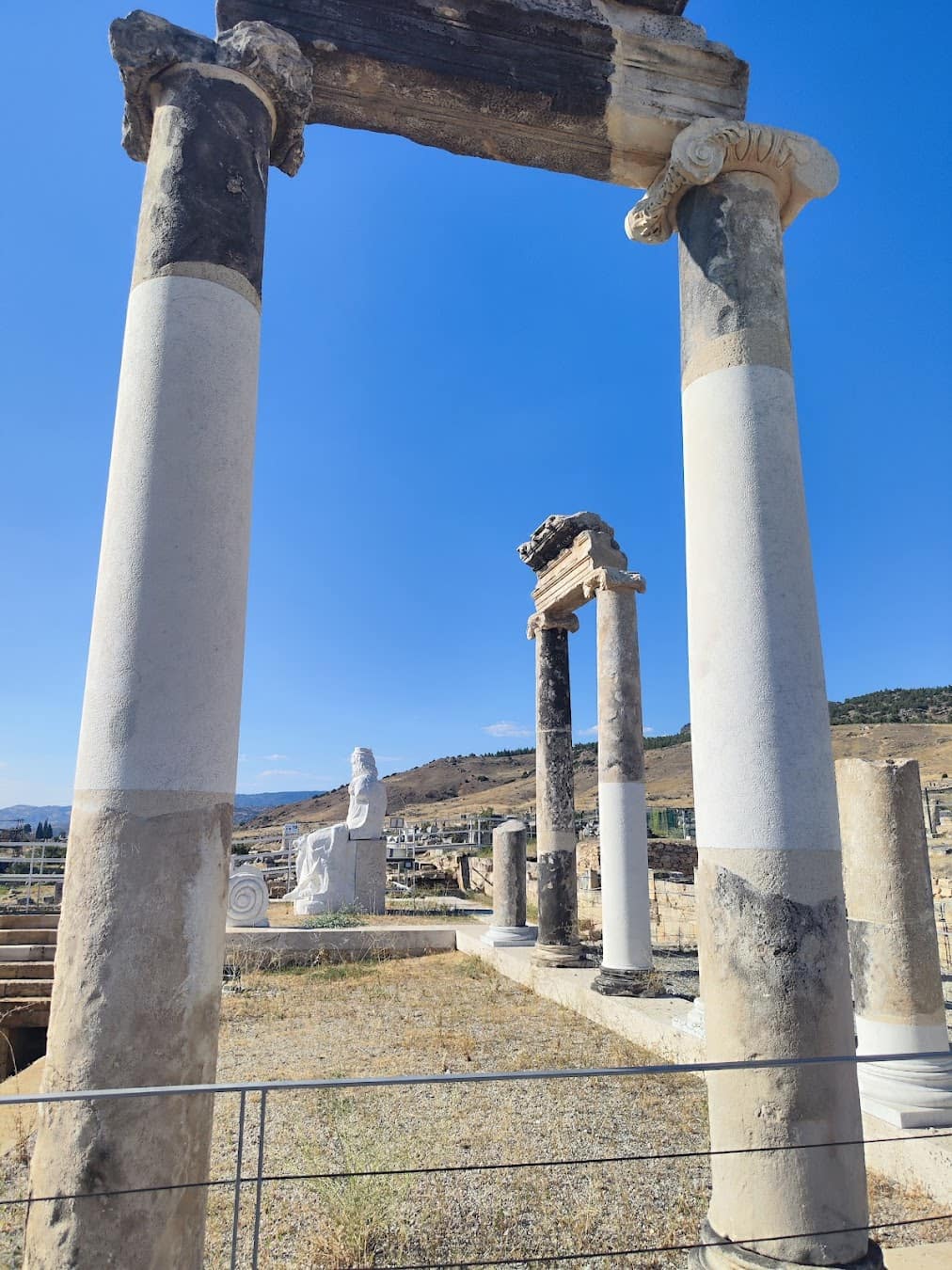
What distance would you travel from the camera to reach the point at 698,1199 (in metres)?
4.89

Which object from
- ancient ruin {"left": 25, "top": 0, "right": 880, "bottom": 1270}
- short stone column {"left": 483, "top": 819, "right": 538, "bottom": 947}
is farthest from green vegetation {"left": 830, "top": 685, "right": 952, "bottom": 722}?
ancient ruin {"left": 25, "top": 0, "right": 880, "bottom": 1270}

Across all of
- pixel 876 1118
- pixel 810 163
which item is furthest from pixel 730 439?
pixel 876 1118

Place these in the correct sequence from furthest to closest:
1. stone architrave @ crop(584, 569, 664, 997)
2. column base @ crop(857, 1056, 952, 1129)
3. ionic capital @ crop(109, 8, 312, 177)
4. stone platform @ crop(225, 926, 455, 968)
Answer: stone platform @ crop(225, 926, 455, 968), stone architrave @ crop(584, 569, 664, 997), column base @ crop(857, 1056, 952, 1129), ionic capital @ crop(109, 8, 312, 177)

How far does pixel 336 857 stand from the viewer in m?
17.3

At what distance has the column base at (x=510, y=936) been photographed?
13.5 meters

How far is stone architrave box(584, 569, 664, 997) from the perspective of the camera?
10141 millimetres

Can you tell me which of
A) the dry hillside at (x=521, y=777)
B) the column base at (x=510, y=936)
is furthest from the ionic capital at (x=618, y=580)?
the dry hillside at (x=521, y=777)

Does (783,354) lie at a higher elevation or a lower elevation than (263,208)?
lower

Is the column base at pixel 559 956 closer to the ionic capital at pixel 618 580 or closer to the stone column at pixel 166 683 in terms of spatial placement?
the ionic capital at pixel 618 580

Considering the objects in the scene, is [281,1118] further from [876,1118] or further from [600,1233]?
[876,1118]

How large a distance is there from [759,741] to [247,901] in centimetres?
1292

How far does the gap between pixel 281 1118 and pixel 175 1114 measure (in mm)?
3874

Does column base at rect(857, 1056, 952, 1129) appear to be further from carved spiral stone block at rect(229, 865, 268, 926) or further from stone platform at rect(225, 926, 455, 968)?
carved spiral stone block at rect(229, 865, 268, 926)

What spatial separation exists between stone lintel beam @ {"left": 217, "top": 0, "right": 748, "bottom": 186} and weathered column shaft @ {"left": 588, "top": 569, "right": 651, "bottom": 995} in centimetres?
696
